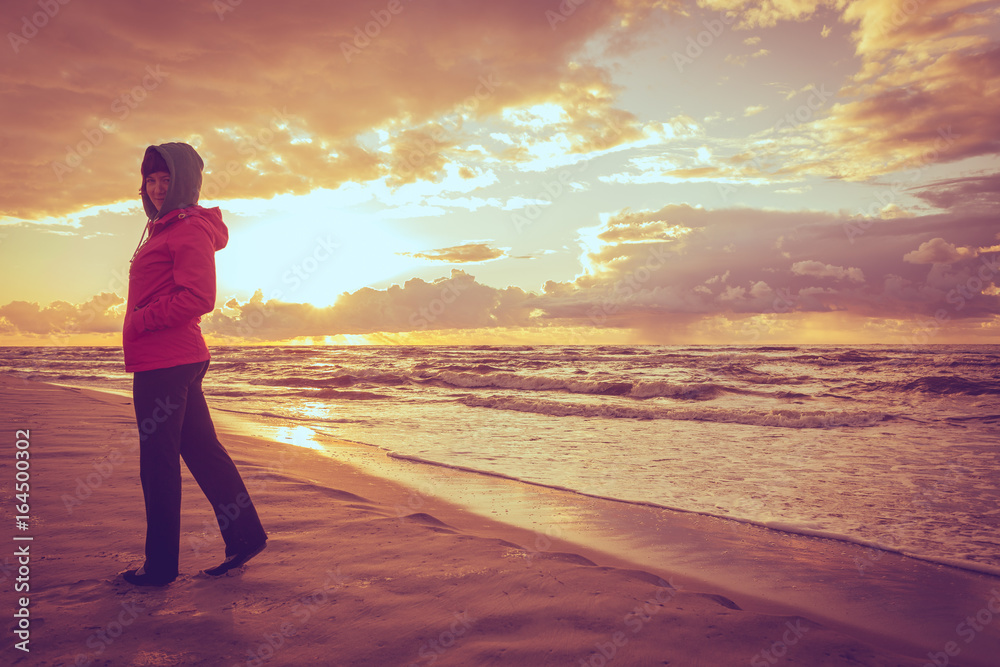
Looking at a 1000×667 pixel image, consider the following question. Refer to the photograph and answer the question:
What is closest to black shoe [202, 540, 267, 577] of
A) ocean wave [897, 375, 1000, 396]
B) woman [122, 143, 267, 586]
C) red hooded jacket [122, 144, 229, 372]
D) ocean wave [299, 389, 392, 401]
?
woman [122, 143, 267, 586]

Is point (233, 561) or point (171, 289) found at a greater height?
point (171, 289)

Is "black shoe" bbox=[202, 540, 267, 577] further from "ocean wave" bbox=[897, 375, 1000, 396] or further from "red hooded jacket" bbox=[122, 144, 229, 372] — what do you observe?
"ocean wave" bbox=[897, 375, 1000, 396]

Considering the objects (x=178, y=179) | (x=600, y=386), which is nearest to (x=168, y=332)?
(x=178, y=179)

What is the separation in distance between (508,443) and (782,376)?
22620 mm

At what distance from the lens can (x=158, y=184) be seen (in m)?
2.84

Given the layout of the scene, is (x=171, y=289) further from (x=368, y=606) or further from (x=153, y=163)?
(x=368, y=606)

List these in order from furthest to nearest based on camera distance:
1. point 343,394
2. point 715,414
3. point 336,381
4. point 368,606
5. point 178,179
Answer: point 336,381, point 343,394, point 715,414, point 178,179, point 368,606

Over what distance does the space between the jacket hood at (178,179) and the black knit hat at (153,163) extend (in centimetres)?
2

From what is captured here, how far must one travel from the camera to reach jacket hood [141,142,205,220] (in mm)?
2762

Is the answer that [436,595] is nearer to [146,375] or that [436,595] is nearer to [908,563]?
[146,375]

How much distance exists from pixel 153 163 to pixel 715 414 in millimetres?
13574

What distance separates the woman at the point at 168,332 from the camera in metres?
2.62

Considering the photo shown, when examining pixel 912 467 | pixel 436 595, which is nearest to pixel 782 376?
pixel 912 467

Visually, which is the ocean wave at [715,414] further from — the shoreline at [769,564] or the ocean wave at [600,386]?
the shoreline at [769,564]
